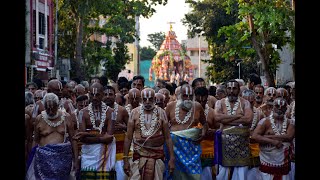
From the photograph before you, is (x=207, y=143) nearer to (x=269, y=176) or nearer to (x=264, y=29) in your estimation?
(x=269, y=176)

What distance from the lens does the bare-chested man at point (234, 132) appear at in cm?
1145

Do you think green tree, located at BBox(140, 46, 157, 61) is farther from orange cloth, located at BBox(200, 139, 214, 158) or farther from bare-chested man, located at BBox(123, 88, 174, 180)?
bare-chested man, located at BBox(123, 88, 174, 180)

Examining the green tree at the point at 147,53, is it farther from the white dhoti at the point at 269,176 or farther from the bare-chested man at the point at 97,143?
the bare-chested man at the point at 97,143

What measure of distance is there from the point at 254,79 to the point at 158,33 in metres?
118

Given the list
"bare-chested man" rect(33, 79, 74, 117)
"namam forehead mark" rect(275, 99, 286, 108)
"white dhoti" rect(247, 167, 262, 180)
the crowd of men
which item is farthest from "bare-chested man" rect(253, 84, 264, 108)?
"bare-chested man" rect(33, 79, 74, 117)

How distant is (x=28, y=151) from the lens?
34.1 ft

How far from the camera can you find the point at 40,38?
34.1 meters

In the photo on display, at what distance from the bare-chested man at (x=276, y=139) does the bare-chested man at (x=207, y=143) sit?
1322mm

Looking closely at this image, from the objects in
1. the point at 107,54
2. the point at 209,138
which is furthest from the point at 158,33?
the point at 209,138

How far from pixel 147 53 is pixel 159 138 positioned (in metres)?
116

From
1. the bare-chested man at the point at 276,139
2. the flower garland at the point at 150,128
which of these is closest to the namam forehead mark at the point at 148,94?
the flower garland at the point at 150,128

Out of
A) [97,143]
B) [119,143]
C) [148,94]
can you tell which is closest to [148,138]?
[148,94]

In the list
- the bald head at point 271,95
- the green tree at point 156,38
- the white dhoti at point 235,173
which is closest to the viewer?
the white dhoti at point 235,173

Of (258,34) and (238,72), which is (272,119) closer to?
(258,34)
